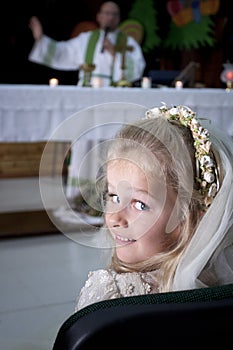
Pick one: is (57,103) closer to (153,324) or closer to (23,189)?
(23,189)

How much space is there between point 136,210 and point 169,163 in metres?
0.08

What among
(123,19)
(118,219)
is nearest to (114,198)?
(118,219)

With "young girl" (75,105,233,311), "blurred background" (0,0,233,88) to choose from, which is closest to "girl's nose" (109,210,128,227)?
"young girl" (75,105,233,311)

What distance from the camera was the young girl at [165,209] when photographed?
3.01 ft

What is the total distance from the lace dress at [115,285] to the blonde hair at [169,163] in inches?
0.6

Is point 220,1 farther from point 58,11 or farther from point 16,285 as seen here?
point 16,285

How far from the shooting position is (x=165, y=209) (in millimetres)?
929

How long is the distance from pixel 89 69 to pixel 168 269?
326 cm

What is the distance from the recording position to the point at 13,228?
371cm

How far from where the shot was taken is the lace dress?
0.95 metres

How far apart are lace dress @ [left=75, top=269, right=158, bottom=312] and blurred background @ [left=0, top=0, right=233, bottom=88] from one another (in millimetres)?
5116

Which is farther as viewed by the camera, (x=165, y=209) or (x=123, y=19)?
(x=123, y=19)

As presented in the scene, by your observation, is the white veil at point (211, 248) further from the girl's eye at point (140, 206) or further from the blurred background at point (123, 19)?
the blurred background at point (123, 19)

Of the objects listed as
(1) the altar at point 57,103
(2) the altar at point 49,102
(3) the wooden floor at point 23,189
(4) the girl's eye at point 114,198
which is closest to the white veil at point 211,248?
(4) the girl's eye at point 114,198
